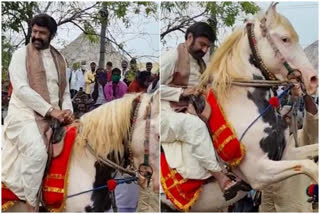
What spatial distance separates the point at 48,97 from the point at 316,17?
4.18 ft

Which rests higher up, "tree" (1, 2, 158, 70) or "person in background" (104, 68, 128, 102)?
"tree" (1, 2, 158, 70)

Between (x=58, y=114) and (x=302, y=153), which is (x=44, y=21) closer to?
(x=58, y=114)

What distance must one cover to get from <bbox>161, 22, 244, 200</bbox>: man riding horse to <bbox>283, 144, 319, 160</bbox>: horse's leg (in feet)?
0.88

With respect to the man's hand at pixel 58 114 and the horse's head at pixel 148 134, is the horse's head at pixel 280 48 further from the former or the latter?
the man's hand at pixel 58 114

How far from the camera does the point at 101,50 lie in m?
2.73

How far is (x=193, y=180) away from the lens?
9.06ft

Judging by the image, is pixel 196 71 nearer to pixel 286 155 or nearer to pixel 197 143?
pixel 197 143

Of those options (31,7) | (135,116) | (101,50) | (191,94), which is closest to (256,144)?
(191,94)

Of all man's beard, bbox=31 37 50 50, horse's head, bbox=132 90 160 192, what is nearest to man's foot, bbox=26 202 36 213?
horse's head, bbox=132 90 160 192

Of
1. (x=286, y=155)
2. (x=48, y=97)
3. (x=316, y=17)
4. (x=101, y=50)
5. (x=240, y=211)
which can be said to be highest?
(x=316, y=17)

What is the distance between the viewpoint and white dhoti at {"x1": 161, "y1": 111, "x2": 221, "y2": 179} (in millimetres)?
2703

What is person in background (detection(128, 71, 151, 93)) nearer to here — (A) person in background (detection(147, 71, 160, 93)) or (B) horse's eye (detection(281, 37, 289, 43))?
(A) person in background (detection(147, 71, 160, 93))

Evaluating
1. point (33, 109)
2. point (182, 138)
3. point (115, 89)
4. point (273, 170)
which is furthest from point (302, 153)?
point (33, 109)

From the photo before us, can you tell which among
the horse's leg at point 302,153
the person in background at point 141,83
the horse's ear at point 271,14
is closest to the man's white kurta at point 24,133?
the person in background at point 141,83
